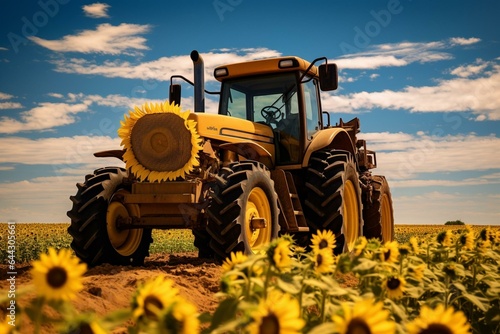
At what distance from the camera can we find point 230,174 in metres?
6.15

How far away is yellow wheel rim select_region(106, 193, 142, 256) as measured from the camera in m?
6.94

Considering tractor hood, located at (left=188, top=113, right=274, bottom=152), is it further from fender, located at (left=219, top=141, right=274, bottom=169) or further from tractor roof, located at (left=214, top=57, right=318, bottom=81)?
tractor roof, located at (left=214, top=57, right=318, bottom=81)

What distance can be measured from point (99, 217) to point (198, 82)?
2.27 meters

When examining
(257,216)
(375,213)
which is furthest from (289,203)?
(375,213)

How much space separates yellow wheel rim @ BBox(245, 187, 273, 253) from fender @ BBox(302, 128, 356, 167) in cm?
137

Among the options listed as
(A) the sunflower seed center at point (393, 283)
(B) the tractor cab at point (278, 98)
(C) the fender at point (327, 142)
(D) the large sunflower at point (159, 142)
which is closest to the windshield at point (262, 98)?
(B) the tractor cab at point (278, 98)

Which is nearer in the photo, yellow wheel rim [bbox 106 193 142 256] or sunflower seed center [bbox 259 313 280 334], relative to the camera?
sunflower seed center [bbox 259 313 280 334]

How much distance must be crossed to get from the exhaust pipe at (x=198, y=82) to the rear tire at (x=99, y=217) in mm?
1412

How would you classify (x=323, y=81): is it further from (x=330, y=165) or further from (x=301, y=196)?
(x=301, y=196)

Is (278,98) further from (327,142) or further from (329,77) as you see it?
(329,77)

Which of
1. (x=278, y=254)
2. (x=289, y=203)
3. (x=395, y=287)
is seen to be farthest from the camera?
(x=289, y=203)

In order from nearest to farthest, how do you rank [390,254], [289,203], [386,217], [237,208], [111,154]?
[390,254], [237,208], [289,203], [111,154], [386,217]

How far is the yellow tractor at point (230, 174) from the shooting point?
638cm

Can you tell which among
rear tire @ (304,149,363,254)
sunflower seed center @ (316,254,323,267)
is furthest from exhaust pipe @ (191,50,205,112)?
sunflower seed center @ (316,254,323,267)
